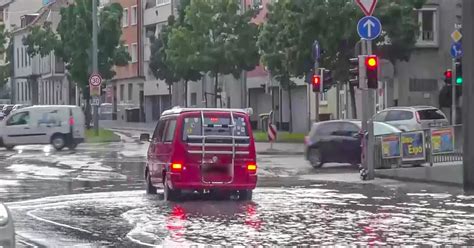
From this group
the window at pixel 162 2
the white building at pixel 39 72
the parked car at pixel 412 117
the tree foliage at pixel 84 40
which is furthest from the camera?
the white building at pixel 39 72

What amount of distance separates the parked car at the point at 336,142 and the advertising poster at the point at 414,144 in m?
3.29

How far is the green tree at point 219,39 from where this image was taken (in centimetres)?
5691

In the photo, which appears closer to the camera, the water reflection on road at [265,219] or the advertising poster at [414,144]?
the water reflection on road at [265,219]

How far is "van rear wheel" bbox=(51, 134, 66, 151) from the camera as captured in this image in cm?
4159

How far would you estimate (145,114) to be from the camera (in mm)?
84875

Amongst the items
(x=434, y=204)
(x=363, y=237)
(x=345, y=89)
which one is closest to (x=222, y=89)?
(x=345, y=89)

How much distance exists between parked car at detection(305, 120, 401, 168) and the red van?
11.5 m

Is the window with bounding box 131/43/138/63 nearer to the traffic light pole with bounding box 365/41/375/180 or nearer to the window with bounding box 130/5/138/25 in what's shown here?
the window with bounding box 130/5/138/25

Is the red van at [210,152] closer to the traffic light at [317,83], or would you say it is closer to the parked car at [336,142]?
the parked car at [336,142]

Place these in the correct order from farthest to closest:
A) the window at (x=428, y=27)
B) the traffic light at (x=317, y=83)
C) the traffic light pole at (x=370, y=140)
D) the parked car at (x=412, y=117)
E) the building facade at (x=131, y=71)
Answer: the building facade at (x=131, y=71)
the window at (x=428, y=27)
the parked car at (x=412, y=117)
the traffic light at (x=317, y=83)
the traffic light pole at (x=370, y=140)

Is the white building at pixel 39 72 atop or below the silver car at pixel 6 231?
atop

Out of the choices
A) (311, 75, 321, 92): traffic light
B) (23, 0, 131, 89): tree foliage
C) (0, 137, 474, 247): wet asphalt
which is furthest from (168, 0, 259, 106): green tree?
(0, 137, 474, 247): wet asphalt

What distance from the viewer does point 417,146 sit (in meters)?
27.1

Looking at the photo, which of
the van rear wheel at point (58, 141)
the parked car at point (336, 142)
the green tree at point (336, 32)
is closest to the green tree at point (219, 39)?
the green tree at point (336, 32)
